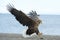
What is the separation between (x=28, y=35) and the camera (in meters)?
4.18

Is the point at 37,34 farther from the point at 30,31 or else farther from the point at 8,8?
the point at 8,8

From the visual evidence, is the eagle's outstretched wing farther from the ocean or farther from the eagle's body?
the ocean

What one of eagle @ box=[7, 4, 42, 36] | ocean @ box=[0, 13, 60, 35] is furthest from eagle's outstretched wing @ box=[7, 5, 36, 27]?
ocean @ box=[0, 13, 60, 35]

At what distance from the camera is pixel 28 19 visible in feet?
13.6

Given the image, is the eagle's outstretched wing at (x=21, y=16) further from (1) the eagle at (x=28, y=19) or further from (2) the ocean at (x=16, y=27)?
(2) the ocean at (x=16, y=27)

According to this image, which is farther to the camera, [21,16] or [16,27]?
[16,27]

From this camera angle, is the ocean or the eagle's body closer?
the eagle's body

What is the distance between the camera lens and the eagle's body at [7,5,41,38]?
4.14 metres

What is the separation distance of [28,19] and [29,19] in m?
0.02

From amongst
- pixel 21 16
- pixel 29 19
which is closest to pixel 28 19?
pixel 29 19

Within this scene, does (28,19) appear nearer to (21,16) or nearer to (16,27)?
(21,16)

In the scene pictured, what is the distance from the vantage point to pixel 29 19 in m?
4.13

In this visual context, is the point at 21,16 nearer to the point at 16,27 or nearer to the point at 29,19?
the point at 29,19

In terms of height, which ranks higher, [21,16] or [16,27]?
[21,16]
